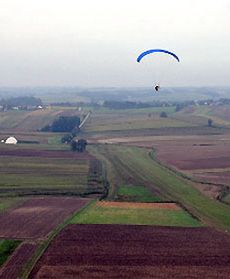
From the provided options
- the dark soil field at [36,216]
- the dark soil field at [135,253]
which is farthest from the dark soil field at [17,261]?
the dark soil field at [36,216]

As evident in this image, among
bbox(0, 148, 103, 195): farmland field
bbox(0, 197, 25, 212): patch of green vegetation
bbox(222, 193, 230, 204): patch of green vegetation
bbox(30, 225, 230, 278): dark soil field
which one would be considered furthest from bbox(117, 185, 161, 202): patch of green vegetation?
bbox(30, 225, 230, 278): dark soil field

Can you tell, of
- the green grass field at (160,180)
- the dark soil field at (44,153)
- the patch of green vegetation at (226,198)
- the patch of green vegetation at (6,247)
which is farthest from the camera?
the dark soil field at (44,153)

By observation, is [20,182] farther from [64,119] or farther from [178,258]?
[64,119]

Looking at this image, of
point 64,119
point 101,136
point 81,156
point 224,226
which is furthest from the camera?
point 64,119

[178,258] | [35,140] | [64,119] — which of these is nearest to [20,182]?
[178,258]

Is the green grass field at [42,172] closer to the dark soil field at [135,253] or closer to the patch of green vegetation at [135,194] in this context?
the patch of green vegetation at [135,194]

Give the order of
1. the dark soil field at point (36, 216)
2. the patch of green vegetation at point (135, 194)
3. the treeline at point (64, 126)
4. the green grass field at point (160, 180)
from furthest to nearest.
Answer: the treeline at point (64, 126)
the patch of green vegetation at point (135, 194)
the green grass field at point (160, 180)
the dark soil field at point (36, 216)

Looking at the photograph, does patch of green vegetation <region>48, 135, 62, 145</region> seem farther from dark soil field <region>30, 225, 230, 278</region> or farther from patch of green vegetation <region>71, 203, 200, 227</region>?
dark soil field <region>30, 225, 230, 278</region>
